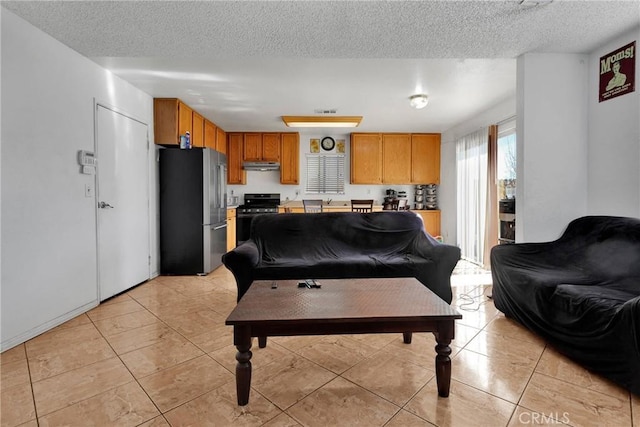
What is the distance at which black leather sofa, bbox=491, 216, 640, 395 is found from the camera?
1576 millimetres

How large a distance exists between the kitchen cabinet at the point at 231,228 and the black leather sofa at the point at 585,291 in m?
4.18

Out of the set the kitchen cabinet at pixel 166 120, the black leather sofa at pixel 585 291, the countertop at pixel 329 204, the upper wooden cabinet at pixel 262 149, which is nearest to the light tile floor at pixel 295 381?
the black leather sofa at pixel 585 291

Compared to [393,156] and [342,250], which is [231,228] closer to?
[342,250]

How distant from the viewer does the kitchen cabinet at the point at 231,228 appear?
17.4 ft

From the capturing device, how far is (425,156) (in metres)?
6.20

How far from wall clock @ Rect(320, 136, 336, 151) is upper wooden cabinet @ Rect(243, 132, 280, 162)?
0.98 metres

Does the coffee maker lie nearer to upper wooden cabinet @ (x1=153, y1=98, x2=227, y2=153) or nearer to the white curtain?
the white curtain

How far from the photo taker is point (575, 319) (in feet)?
5.95

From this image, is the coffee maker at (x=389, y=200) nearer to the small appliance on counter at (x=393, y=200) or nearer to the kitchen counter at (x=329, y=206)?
the small appliance on counter at (x=393, y=200)

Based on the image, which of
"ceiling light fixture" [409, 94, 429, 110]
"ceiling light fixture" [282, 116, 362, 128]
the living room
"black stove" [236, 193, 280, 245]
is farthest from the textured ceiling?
"black stove" [236, 193, 280, 245]

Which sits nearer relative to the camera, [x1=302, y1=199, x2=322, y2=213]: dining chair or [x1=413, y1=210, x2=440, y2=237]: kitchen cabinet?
[x1=302, y1=199, x2=322, y2=213]: dining chair

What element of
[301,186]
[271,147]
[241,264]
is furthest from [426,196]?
[241,264]
